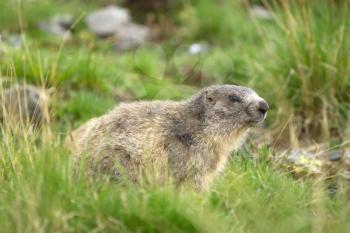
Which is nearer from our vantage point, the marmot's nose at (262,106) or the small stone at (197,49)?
the marmot's nose at (262,106)

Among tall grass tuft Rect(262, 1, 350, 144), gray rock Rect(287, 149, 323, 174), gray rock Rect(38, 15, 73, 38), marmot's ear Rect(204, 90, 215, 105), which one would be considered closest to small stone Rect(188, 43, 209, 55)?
gray rock Rect(38, 15, 73, 38)

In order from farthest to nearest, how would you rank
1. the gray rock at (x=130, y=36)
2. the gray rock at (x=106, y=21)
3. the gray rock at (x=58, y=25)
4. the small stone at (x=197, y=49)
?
the gray rock at (x=106, y=21) < the gray rock at (x=58, y=25) < the gray rock at (x=130, y=36) < the small stone at (x=197, y=49)

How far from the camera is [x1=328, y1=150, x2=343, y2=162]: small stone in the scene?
7.71 meters

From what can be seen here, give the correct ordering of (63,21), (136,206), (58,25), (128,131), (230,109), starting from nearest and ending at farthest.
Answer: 1. (136,206)
2. (128,131)
3. (230,109)
4. (58,25)
5. (63,21)

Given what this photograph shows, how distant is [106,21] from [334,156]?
22.5 feet

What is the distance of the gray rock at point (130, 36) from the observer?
41.7 ft

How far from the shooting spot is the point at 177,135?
6.49 m

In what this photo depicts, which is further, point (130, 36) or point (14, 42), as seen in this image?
point (130, 36)

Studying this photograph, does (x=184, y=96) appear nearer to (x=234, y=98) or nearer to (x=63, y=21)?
(x=234, y=98)

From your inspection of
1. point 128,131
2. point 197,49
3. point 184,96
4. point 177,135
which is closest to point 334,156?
point 177,135

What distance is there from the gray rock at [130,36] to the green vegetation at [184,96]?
0.29 meters

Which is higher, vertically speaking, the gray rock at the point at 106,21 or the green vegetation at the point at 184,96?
the green vegetation at the point at 184,96

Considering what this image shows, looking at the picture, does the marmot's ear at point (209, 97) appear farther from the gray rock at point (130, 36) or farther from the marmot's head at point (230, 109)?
the gray rock at point (130, 36)

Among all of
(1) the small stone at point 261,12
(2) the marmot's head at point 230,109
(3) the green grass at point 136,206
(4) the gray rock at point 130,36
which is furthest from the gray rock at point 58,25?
(3) the green grass at point 136,206
